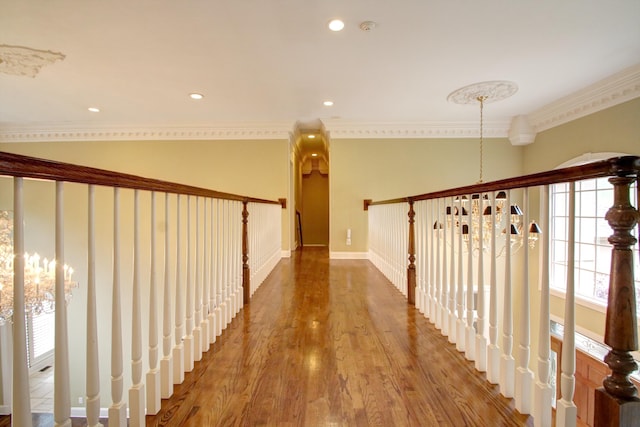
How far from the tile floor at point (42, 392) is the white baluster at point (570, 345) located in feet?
22.6

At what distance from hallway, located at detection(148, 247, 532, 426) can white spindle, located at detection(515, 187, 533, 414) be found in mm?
64

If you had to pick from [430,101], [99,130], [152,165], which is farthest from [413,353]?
[99,130]

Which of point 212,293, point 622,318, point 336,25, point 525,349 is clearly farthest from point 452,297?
point 336,25

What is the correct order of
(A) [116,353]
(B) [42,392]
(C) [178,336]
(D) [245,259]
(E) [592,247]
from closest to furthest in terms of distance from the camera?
(A) [116,353] → (C) [178,336] → (D) [245,259] → (E) [592,247] → (B) [42,392]

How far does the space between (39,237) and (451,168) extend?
8.25 m

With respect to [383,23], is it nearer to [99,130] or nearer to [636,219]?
[636,219]

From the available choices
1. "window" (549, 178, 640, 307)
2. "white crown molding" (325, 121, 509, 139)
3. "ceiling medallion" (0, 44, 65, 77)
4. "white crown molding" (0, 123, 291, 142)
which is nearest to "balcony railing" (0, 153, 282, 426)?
"ceiling medallion" (0, 44, 65, 77)

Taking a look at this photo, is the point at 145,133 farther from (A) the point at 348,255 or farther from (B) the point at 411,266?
(B) the point at 411,266

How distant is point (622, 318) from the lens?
2.79 feet

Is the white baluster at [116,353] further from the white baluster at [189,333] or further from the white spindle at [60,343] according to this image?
the white baluster at [189,333]

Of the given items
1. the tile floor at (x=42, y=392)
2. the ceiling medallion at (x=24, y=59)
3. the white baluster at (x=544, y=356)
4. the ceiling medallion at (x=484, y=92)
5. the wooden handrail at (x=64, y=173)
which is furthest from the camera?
the tile floor at (x=42, y=392)

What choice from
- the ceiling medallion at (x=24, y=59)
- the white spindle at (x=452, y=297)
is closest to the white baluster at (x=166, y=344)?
the white spindle at (x=452, y=297)

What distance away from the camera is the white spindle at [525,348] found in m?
1.22

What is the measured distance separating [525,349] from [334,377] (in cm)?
89
